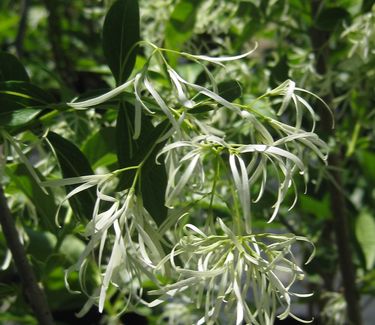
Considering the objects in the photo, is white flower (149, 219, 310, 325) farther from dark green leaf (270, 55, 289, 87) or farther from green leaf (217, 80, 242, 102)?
dark green leaf (270, 55, 289, 87)

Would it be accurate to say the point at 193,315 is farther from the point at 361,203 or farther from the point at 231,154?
the point at 231,154

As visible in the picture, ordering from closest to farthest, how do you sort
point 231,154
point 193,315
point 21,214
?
1. point 231,154
2. point 21,214
3. point 193,315

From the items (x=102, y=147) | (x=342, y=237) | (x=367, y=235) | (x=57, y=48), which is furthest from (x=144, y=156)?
(x=57, y=48)

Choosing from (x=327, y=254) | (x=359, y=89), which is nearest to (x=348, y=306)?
(x=327, y=254)

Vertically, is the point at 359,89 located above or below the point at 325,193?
above

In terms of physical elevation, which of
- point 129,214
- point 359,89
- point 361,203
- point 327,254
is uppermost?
point 129,214

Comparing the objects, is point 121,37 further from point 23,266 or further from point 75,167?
point 23,266
